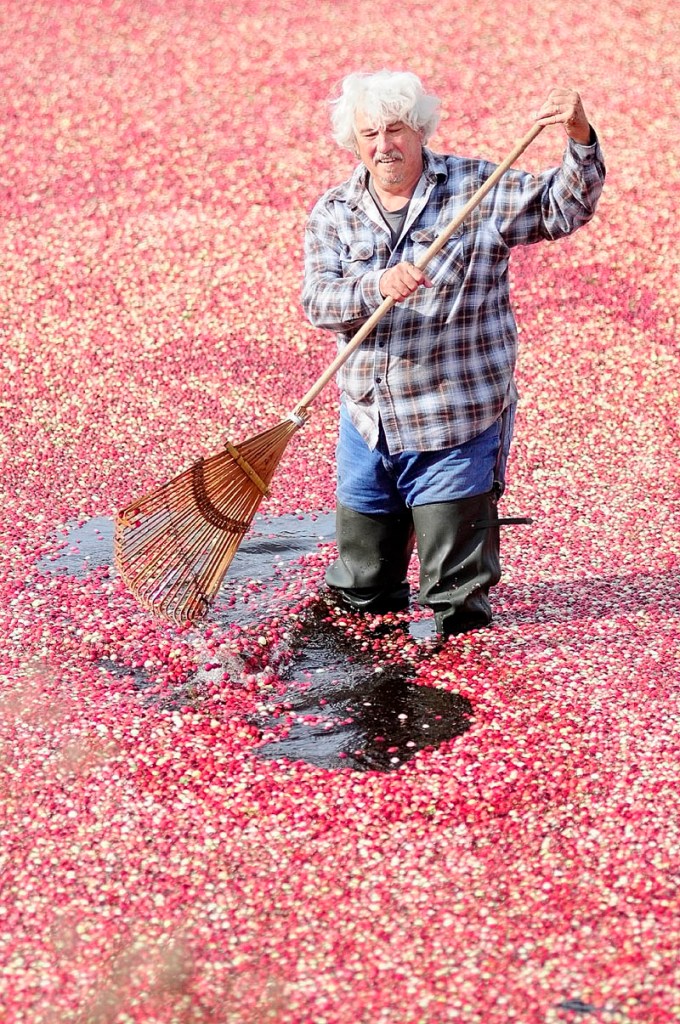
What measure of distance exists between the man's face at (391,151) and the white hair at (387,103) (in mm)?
30

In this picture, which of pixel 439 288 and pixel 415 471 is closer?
pixel 439 288

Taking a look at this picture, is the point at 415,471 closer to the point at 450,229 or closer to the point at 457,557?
the point at 457,557

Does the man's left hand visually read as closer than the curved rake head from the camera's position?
Yes

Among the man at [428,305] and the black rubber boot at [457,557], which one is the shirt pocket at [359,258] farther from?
the black rubber boot at [457,557]

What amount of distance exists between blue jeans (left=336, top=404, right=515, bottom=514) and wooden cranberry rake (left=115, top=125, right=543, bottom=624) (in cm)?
32

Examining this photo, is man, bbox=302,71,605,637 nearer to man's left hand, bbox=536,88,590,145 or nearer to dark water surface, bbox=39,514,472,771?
man's left hand, bbox=536,88,590,145

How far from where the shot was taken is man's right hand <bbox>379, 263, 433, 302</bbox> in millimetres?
4715

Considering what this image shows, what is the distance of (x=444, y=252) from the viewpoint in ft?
16.3

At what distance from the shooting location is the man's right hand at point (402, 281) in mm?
4715

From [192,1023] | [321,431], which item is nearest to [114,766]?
[192,1023]

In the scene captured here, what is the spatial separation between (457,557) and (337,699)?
0.82m

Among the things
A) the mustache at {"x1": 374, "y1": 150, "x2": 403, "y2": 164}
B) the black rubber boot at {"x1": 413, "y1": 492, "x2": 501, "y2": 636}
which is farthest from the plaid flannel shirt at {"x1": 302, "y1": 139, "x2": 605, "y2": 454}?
the black rubber boot at {"x1": 413, "y1": 492, "x2": 501, "y2": 636}

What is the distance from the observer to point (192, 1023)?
365 cm

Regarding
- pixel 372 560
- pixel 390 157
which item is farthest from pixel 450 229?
pixel 372 560
